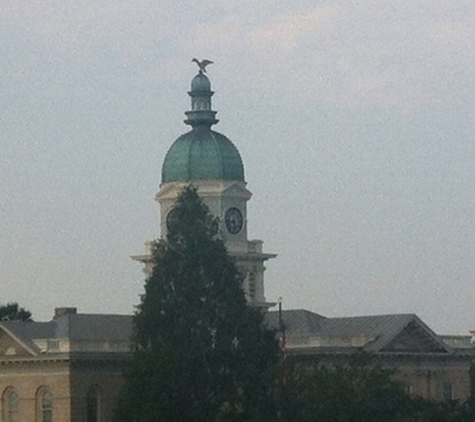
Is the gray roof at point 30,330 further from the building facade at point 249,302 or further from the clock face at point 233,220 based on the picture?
the clock face at point 233,220

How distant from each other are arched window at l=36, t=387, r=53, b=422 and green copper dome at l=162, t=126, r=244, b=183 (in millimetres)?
16450

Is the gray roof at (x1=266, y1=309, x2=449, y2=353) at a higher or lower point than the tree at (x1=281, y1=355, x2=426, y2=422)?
higher

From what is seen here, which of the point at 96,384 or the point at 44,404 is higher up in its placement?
the point at 96,384

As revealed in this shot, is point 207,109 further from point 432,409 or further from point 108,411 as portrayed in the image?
point 432,409

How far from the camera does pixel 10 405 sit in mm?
131000

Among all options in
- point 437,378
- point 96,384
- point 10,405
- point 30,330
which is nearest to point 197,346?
point 96,384

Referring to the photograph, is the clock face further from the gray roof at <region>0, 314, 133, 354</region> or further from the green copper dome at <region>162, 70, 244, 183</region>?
the gray roof at <region>0, 314, 133, 354</region>

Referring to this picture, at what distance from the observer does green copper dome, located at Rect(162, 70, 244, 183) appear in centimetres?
14012

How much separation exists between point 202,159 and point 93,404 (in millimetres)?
17927

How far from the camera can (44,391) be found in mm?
129000

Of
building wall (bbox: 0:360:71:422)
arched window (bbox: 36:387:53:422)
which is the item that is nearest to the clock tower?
building wall (bbox: 0:360:71:422)

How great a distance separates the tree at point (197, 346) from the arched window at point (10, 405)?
88.6ft

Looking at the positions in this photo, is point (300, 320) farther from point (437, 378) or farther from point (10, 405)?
point (10, 405)

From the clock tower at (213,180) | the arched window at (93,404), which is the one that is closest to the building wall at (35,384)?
the arched window at (93,404)
